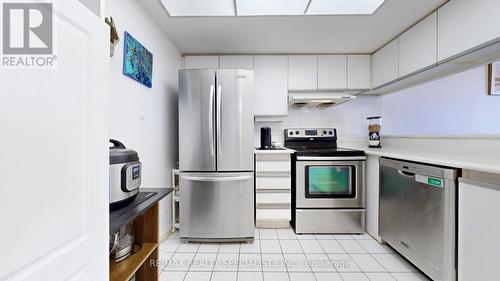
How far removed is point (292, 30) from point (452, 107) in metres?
1.81

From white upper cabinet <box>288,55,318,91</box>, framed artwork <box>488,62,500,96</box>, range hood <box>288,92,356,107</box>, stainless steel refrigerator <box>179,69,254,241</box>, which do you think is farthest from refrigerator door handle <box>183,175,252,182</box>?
framed artwork <box>488,62,500,96</box>

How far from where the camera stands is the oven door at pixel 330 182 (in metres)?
2.57

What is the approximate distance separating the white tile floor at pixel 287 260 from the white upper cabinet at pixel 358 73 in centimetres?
186

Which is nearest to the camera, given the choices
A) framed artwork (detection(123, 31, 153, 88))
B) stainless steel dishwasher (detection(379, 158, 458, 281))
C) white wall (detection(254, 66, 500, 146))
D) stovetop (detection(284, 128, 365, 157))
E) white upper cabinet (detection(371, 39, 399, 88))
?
stainless steel dishwasher (detection(379, 158, 458, 281))

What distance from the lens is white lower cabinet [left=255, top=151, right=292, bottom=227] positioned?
2633 millimetres

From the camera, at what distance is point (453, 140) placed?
2.11 metres

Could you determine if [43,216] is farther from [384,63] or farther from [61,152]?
[384,63]

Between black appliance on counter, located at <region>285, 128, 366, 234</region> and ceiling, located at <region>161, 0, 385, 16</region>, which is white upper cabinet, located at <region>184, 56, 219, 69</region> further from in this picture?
black appliance on counter, located at <region>285, 128, 366, 234</region>

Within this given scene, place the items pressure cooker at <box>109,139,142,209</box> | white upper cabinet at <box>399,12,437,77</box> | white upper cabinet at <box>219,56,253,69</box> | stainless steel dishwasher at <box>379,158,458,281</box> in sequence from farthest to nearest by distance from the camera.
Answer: white upper cabinet at <box>219,56,253,69</box>
white upper cabinet at <box>399,12,437,77</box>
stainless steel dishwasher at <box>379,158,458,281</box>
pressure cooker at <box>109,139,142,209</box>

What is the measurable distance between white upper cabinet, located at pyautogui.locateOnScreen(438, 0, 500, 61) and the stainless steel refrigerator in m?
1.70

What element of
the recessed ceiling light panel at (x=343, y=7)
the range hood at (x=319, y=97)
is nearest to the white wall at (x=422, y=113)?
the range hood at (x=319, y=97)

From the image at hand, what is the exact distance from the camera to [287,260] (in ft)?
6.73

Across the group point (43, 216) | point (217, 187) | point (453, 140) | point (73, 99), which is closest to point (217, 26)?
point (217, 187)
